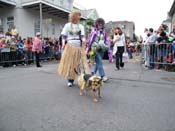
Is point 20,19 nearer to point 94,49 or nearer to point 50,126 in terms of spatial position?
point 94,49

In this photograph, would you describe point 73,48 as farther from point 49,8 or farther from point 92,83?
point 49,8

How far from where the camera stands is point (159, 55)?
424 inches

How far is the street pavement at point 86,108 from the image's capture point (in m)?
3.93

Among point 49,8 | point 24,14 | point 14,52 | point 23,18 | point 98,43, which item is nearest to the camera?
point 98,43

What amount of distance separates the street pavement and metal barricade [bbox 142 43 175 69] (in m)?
3.37

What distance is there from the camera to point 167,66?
34.9 feet

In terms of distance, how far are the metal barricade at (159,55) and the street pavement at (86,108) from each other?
11.0 ft

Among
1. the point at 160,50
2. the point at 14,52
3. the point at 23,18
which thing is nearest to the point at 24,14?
the point at 23,18

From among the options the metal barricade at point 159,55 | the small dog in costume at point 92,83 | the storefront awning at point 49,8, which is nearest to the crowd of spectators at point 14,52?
the storefront awning at point 49,8

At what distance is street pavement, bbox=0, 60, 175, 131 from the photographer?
393cm

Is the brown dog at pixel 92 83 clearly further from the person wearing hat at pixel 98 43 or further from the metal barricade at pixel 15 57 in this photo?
the metal barricade at pixel 15 57

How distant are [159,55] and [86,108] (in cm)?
675

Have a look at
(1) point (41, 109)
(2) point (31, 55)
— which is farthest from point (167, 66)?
(2) point (31, 55)

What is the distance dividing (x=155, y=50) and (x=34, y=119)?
7.91 m
